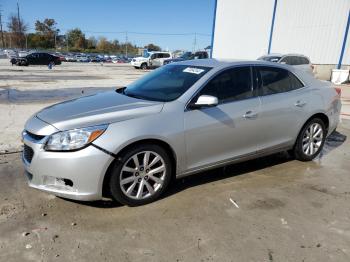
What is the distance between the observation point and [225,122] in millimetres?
4078

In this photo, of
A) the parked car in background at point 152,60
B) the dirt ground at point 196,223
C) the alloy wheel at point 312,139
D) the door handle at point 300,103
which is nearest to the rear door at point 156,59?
the parked car in background at point 152,60

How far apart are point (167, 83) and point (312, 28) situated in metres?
26.1

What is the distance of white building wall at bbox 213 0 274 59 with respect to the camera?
30125 millimetres

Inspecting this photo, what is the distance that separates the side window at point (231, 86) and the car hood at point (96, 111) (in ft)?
2.45

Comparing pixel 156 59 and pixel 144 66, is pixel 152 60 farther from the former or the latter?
pixel 144 66

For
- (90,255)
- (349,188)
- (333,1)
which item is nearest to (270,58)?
(333,1)

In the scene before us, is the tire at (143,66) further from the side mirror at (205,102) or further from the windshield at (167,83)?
the side mirror at (205,102)

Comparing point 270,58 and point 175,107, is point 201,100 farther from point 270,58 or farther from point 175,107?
point 270,58

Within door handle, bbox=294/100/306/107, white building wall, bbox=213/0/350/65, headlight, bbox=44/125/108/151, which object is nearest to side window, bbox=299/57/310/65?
white building wall, bbox=213/0/350/65

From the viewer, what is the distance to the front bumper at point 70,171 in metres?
3.24

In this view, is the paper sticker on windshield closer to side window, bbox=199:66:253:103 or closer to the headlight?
side window, bbox=199:66:253:103

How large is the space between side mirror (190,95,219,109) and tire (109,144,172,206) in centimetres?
65

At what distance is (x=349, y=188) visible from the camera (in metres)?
4.41

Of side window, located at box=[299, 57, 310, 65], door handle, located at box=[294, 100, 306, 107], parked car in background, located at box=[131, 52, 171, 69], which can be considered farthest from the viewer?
parked car in background, located at box=[131, 52, 171, 69]
